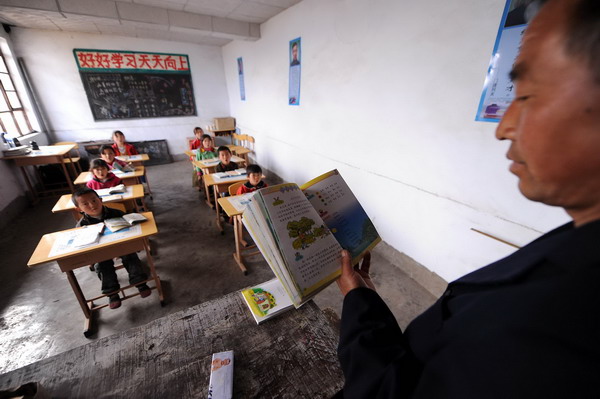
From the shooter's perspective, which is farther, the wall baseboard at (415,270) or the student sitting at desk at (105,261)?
the wall baseboard at (415,270)

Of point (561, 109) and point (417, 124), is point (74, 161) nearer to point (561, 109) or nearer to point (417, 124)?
point (417, 124)

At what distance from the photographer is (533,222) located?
150cm

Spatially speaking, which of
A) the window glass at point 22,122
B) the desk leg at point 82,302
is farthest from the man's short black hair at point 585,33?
the window glass at point 22,122

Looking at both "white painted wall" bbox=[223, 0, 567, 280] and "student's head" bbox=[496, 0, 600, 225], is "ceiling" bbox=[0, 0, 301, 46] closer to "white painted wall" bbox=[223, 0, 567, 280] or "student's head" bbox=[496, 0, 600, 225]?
"white painted wall" bbox=[223, 0, 567, 280]

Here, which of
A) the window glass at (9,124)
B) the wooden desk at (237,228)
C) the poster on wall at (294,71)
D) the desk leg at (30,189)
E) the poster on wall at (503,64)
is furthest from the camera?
the window glass at (9,124)

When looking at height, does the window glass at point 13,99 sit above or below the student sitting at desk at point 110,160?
above

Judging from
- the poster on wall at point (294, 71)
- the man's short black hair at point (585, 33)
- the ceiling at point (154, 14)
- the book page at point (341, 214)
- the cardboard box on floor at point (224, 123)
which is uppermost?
the ceiling at point (154, 14)

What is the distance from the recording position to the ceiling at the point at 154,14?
338 centimetres

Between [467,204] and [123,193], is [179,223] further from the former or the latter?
[467,204]

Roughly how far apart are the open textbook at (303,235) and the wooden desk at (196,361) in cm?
31

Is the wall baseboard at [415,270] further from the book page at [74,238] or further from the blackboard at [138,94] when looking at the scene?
the blackboard at [138,94]

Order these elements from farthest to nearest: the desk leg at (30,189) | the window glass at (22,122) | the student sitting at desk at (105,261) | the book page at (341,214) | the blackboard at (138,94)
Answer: the blackboard at (138,94), the window glass at (22,122), the desk leg at (30,189), the student sitting at desk at (105,261), the book page at (341,214)

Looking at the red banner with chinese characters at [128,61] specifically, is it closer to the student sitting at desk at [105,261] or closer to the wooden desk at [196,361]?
the student sitting at desk at [105,261]

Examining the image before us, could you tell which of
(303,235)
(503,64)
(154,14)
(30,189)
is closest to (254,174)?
(303,235)
